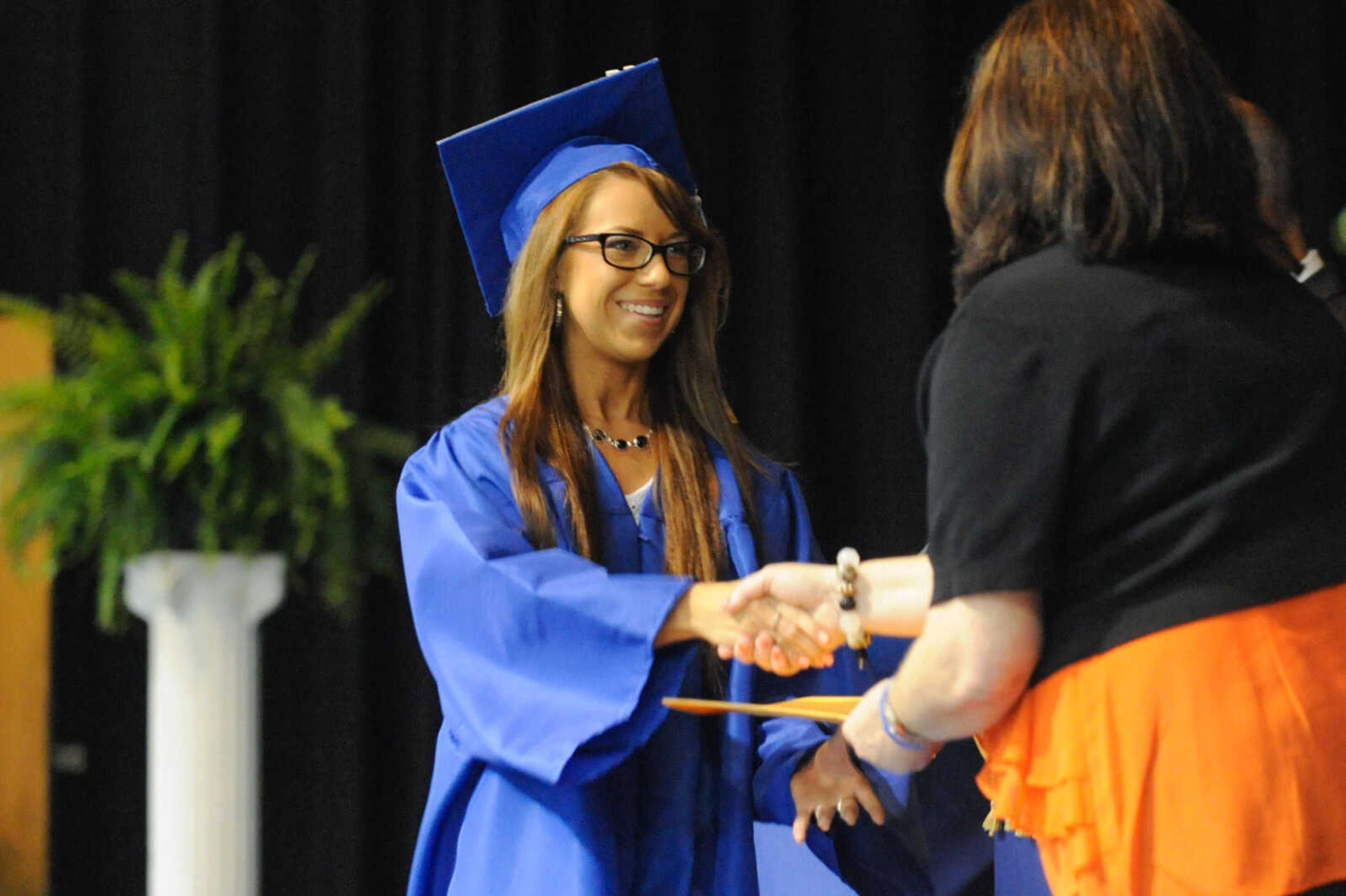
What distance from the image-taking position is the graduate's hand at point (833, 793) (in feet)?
6.12

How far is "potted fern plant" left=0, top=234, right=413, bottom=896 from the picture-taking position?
10.3 feet

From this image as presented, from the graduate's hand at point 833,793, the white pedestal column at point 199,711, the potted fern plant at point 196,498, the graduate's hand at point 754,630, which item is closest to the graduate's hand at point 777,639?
the graduate's hand at point 754,630

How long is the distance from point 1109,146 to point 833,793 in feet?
3.08

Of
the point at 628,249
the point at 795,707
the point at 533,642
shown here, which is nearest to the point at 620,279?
the point at 628,249

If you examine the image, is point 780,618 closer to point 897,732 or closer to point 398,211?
point 897,732

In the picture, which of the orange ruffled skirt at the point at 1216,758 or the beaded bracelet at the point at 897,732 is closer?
the orange ruffled skirt at the point at 1216,758

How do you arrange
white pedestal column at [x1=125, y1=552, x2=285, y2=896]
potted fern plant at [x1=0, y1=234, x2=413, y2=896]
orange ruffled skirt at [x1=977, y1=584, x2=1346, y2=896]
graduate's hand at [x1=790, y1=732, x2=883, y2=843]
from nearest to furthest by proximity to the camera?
orange ruffled skirt at [x1=977, y1=584, x2=1346, y2=896]
graduate's hand at [x1=790, y1=732, x2=883, y2=843]
potted fern plant at [x1=0, y1=234, x2=413, y2=896]
white pedestal column at [x1=125, y1=552, x2=285, y2=896]

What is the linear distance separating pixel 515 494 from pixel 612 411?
29 cm

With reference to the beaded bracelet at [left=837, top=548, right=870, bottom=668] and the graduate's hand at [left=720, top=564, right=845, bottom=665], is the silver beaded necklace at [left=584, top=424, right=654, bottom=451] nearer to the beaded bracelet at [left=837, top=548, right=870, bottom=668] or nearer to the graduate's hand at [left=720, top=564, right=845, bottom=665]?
the graduate's hand at [left=720, top=564, right=845, bottom=665]

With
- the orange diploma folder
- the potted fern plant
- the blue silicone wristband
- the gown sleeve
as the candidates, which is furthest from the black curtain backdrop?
the blue silicone wristband

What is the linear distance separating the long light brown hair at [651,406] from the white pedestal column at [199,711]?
1357 mm

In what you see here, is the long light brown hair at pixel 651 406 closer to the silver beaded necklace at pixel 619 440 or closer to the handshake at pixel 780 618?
the silver beaded necklace at pixel 619 440

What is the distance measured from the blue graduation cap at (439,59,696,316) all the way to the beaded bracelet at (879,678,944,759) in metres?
0.98

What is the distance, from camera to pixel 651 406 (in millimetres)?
2195
